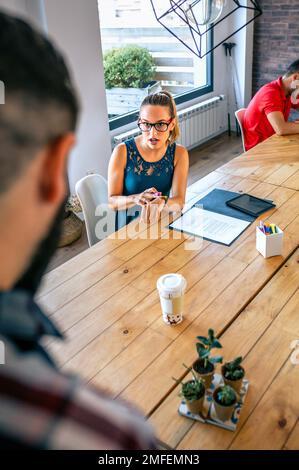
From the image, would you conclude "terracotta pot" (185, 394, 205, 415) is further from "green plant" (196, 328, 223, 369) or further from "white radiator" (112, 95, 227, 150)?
"white radiator" (112, 95, 227, 150)

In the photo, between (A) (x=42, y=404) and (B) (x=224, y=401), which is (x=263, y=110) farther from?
(A) (x=42, y=404)

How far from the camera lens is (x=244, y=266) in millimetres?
1771

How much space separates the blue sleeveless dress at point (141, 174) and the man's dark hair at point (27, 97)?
200 cm

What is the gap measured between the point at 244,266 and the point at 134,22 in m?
3.63

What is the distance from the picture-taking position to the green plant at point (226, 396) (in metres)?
1.10

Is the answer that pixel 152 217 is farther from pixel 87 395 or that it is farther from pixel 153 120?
pixel 87 395

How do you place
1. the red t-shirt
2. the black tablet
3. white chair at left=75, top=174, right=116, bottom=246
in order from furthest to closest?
the red t-shirt
white chair at left=75, top=174, right=116, bottom=246
the black tablet

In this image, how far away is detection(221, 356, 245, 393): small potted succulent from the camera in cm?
116

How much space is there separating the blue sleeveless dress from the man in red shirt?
1.23m

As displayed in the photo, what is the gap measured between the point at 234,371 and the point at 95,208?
1.38 metres

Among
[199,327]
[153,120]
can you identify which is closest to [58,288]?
[199,327]

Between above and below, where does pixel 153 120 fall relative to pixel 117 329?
above

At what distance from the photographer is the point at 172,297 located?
4.66 feet

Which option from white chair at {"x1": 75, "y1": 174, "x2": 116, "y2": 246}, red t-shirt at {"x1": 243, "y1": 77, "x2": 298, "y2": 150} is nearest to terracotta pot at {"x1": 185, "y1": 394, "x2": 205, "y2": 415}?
white chair at {"x1": 75, "y1": 174, "x2": 116, "y2": 246}
